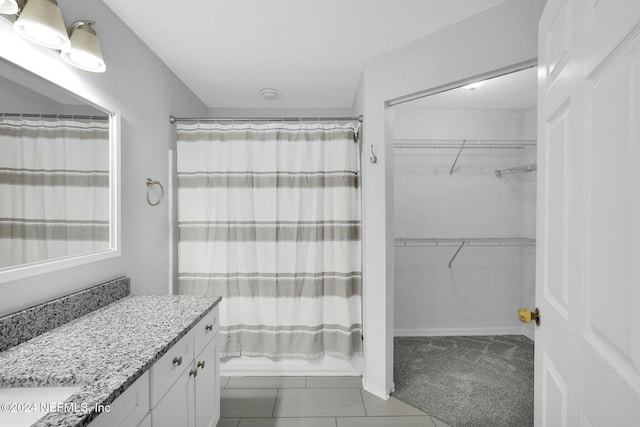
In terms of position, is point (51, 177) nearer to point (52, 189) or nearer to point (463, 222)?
point (52, 189)

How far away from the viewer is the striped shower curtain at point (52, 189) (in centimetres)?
121

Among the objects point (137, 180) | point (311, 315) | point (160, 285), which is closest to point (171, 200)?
point (137, 180)

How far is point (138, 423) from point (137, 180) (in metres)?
1.46

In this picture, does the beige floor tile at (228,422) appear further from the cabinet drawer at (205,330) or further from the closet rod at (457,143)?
the closet rod at (457,143)

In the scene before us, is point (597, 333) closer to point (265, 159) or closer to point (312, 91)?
point (265, 159)

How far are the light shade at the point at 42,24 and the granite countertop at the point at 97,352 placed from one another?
1.17 metres

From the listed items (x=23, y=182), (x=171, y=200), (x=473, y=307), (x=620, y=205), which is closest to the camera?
(x=620, y=205)

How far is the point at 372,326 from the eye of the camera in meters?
2.41

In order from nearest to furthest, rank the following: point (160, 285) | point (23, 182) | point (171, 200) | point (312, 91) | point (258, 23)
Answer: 1. point (23, 182)
2. point (258, 23)
3. point (160, 285)
4. point (171, 200)
5. point (312, 91)

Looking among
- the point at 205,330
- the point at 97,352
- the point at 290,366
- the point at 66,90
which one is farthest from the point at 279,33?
the point at 290,366

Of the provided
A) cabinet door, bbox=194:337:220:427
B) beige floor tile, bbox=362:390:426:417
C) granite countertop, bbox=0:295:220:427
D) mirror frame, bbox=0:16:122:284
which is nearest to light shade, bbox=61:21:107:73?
mirror frame, bbox=0:16:122:284

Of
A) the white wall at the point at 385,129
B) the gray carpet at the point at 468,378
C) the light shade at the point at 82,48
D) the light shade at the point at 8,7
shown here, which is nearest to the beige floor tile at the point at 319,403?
the white wall at the point at 385,129

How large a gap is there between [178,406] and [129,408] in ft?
1.35

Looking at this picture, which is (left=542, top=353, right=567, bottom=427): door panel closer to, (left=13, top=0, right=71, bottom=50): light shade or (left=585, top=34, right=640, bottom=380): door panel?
(left=585, top=34, right=640, bottom=380): door panel
